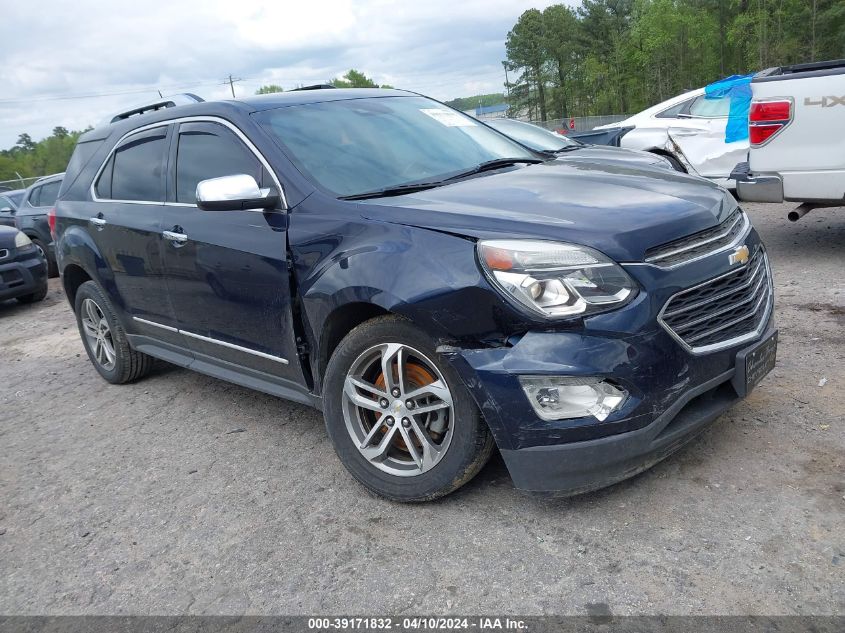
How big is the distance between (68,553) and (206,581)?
0.80 m

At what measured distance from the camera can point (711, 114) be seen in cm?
1034

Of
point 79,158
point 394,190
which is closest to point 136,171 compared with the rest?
point 79,158

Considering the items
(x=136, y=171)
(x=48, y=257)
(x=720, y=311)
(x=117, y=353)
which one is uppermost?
(x=136, y=171)

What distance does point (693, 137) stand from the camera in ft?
34.2

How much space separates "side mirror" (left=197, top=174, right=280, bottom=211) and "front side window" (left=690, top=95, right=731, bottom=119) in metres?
8.45

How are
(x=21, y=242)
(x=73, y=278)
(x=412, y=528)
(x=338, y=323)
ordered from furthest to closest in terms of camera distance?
(x=21, y=242) → (x=73, y=278) → (x=338, y=323) → (x=412, y=528)

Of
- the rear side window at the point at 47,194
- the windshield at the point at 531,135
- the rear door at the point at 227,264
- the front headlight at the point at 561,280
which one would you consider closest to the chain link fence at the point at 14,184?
the rear side window at the point at 47,194

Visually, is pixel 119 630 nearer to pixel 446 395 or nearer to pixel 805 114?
pixel 446 395

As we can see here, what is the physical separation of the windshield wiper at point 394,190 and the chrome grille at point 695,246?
1169 mm

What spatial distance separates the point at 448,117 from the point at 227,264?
1.63 meters

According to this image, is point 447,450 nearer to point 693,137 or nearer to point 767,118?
point 767,118

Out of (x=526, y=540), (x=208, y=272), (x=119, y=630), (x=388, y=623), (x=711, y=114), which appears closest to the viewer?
(x=388, y=623)

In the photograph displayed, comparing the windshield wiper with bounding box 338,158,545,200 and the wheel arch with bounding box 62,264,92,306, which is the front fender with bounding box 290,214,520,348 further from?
the wheel arch with bounding box 62,264,92,306

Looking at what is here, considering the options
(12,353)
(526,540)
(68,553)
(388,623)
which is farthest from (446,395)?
(12,353)
